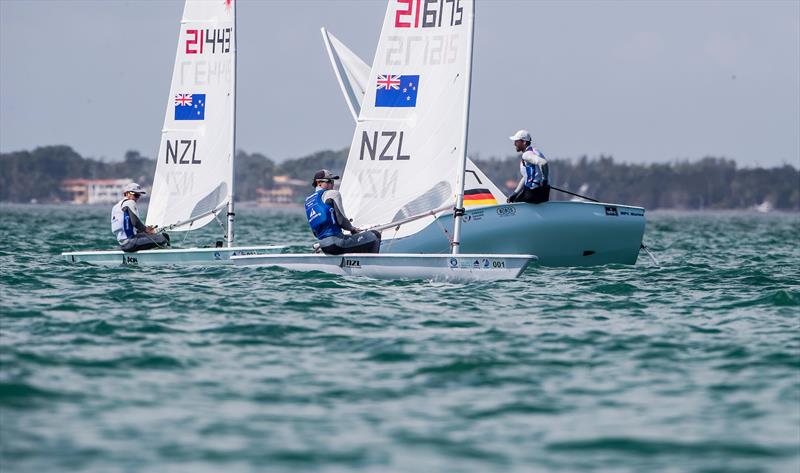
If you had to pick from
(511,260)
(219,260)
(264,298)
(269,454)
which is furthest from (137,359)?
(219,260)

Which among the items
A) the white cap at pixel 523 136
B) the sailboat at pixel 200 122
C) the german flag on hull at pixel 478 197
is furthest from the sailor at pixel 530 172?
the sailboat at pixel 200 122

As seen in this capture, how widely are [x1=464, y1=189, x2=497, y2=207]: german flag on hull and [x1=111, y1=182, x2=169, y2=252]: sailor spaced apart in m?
6.12

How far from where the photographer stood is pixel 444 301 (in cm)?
1538

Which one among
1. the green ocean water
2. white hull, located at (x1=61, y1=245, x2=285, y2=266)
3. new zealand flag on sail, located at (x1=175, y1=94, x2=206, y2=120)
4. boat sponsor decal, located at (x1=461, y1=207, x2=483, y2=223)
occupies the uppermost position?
new zealand flag on sail, located at (x1=175, y1=94, x2=206, y2=120)

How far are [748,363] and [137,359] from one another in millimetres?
5396

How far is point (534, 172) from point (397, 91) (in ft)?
8.34

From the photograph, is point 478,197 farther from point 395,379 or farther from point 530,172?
point 395,379

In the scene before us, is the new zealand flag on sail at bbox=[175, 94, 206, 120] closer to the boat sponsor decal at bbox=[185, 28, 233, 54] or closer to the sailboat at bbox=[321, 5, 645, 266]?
the boat sponsor decal at bbox=[185, 28, 233, 54]

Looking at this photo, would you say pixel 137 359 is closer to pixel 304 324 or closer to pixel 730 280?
pixel 304 324

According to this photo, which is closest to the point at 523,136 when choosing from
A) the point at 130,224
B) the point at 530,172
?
the point at 530,172

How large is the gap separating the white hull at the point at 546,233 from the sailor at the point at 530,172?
0.19 meters

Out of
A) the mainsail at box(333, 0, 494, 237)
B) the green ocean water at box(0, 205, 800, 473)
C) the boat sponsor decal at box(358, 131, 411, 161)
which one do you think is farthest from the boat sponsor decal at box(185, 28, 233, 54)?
the green ocean water at box(0, 205, 800, 473)

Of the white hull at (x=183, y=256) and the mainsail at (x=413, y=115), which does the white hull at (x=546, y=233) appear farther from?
the white hull at (x=183, y=256)

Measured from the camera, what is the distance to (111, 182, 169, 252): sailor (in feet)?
70.1
